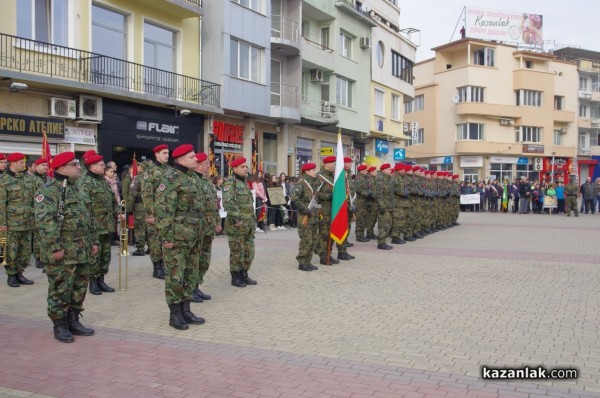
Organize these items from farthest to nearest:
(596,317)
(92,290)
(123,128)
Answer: (123,128)
(92,290)
(596,317)

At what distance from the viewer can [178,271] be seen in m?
6.74

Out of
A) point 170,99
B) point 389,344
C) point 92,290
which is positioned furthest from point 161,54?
point 389,344

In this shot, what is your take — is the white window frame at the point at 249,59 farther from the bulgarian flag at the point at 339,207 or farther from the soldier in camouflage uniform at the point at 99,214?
the soldier in camouflage uniform at the point at 99,214

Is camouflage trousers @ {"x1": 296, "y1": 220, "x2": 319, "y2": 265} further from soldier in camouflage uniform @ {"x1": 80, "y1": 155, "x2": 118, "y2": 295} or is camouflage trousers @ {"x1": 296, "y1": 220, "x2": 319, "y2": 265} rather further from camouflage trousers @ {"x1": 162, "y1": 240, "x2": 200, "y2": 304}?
camouflage trousers @ {"x1": 162, "y1": 240, "x2": 200, "y2": 304}

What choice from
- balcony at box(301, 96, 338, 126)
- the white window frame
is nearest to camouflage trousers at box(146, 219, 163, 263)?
the white window frame

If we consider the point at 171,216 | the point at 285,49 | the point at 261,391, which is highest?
the point at 285,49

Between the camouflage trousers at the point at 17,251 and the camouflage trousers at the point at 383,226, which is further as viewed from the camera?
the camouflage trousers at the point at 383,226

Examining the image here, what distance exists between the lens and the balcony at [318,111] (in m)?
28.9

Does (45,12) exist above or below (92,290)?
above

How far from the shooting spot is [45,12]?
17.0m

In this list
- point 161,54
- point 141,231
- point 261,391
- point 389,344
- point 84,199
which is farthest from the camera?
point 161,54

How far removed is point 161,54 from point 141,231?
11041mm

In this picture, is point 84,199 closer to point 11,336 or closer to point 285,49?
point 11,336

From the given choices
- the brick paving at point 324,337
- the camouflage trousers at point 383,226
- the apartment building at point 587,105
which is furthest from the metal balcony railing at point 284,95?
the apartment building at point 587,105
